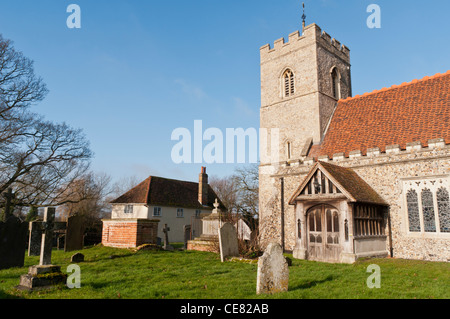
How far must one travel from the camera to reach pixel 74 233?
653 inches

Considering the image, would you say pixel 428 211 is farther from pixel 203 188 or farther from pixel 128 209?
pixel 128 209

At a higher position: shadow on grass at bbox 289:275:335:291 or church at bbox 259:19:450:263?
church at bbox 259:19:450:263

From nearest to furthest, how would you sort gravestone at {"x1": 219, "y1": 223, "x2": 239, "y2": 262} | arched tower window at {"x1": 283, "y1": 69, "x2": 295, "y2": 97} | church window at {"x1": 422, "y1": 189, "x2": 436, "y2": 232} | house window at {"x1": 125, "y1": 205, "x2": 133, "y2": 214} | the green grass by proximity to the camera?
1. the green grass
2. gravestone at {"x1": 219, "y1": 223, "x2": 239, "y2": 262}
3. church window at {"x1": 422, "y1": 189, "x2": 436, "y2": 232}
4. arched tower window at {"x1": 283, "y1": 69, "x2": 295, "y2": 97}
5. house window at {"x1": 125, "y1": 205, "x2": 133, "y2": 214}

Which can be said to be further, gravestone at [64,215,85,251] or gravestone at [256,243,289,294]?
gravestone at [64,215,85,251]

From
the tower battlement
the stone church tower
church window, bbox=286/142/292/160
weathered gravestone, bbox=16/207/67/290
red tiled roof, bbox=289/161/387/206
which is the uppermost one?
the tower battlement

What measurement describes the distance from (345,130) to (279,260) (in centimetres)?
1350

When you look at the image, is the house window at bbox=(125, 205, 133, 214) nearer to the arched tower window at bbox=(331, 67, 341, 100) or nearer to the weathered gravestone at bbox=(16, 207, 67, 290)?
the arched tower window at bbox=(331, 67, 341, 100)

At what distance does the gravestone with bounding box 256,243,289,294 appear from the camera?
22.0 feet

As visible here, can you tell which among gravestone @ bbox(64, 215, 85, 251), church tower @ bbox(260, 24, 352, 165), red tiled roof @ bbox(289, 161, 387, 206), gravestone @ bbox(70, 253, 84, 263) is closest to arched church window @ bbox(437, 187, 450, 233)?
red tiled roof @ bbox(289, 161, 387, 206)

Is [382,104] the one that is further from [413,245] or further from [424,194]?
[413,245]

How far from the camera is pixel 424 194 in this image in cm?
1268

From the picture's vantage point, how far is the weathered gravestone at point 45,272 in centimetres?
703

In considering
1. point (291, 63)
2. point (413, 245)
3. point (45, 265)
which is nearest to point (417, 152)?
point (413, 245)

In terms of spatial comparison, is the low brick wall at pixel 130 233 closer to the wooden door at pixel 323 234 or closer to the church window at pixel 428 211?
the wooden door at pixel 323 234
